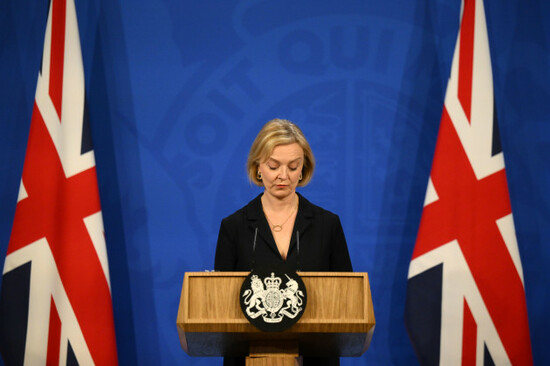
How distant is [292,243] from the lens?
229cm

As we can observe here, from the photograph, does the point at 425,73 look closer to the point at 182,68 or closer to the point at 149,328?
the point at 182,68

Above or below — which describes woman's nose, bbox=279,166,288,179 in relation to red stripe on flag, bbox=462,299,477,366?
above

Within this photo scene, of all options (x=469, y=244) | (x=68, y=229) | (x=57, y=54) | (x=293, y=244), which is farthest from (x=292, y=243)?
(x=57, y=54)

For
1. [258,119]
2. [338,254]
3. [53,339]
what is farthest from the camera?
[258,119]

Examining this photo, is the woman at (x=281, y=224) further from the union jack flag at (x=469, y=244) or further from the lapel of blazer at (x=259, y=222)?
the union jack flag at (x=469, y=244)

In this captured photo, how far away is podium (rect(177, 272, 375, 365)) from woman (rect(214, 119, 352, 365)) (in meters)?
0.51

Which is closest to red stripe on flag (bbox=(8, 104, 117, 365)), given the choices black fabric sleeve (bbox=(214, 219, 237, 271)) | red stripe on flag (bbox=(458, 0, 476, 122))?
black fabric sleeve (bbox=(214, 219, 237, 271))

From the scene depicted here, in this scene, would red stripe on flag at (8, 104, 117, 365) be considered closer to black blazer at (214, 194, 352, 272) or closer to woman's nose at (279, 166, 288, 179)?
black blazer at (214, 194, 352, 272)

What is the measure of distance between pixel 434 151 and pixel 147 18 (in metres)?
1.84

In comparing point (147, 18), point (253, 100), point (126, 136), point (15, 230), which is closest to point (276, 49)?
point (253, 100)

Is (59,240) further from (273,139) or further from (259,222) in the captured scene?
(273,139)

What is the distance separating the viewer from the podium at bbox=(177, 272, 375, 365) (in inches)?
66.7

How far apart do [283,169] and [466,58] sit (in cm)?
164

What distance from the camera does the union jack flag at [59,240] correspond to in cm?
323
